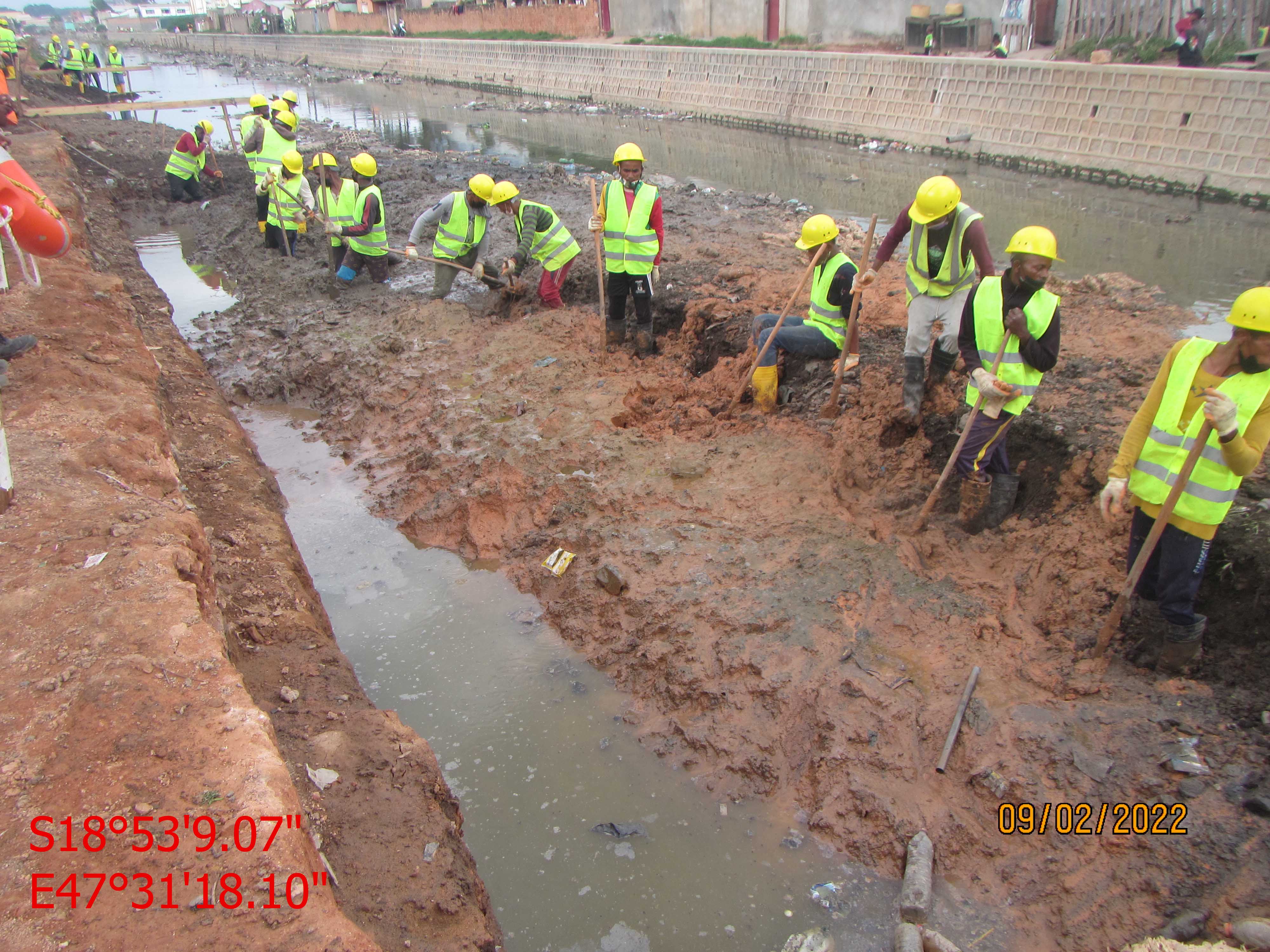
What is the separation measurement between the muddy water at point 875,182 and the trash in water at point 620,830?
767cm

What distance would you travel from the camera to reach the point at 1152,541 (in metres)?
3.20

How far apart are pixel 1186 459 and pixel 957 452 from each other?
1377 mm

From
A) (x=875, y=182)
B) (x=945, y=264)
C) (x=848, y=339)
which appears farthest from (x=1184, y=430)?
(x=875, y=182)

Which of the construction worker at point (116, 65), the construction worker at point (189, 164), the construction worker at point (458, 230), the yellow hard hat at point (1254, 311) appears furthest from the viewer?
the construction worker at point (116, 65)

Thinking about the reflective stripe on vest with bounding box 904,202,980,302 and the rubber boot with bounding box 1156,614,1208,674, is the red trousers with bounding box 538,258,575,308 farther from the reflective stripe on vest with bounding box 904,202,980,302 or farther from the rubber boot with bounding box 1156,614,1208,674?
the rubber boot with bounding box 1156,614,1208,674

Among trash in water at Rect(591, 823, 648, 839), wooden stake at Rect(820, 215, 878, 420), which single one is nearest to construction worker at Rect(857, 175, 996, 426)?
wooden stake at Rect(820, 215, 878, 420)

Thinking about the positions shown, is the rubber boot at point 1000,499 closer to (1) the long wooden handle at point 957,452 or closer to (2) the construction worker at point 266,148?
(1) the long wooden handle at point 957,452

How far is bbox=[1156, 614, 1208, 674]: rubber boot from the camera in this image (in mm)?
3420

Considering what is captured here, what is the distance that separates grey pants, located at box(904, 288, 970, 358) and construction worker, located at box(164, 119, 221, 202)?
→ 12821mm

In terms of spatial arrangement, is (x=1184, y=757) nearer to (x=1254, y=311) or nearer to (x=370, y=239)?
(x=1254, y=311)

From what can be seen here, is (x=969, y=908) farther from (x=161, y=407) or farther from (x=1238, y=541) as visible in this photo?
(x=161, y=407)

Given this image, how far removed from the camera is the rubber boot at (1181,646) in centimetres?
342

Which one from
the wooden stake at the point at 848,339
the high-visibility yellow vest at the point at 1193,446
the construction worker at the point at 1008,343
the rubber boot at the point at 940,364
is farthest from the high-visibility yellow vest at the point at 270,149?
the high-visibility yellow vest at the point at 1193,446

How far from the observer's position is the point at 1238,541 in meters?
3.73
